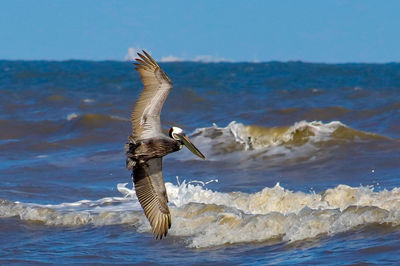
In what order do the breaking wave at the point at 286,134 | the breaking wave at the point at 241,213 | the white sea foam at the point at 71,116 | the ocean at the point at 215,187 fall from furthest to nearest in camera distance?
the white sea foam at the point at 71,116 → the breaking wave at the point at 286,134 → the breaking wave at the point at 241,213 → the ocean at the point at 215,187

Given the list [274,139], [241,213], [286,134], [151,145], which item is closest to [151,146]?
[151,145]

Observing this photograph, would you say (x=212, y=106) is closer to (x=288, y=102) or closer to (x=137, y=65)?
(x=288, y=102)

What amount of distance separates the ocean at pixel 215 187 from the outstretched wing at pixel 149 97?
1259mm

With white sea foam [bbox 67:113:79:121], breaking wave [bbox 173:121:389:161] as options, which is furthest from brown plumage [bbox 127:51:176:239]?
white sea foam [bbox 67:113:79:121]

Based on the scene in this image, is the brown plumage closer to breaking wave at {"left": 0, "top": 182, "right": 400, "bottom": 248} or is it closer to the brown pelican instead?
the brown pelican

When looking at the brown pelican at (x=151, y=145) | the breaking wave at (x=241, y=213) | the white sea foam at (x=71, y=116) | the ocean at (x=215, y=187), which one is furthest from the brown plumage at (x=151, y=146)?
the white sea foam at (x=71, y=116)

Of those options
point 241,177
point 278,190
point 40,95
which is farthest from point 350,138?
point 40,95

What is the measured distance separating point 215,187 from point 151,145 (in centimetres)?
486

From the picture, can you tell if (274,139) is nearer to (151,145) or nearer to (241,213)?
(241,213)

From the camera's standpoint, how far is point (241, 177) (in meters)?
12.6

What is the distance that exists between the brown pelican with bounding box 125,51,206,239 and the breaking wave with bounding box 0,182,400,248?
106 cm

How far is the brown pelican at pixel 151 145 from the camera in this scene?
693 centimetres

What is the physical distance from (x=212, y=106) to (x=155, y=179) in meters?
17.8

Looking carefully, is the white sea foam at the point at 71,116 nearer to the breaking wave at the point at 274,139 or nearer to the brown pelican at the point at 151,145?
the breaking wave at the point at 274,139
